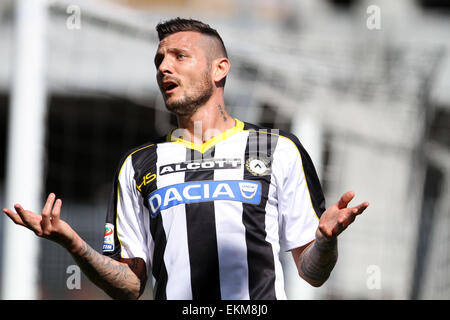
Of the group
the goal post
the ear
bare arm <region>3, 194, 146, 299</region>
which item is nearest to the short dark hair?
the ear

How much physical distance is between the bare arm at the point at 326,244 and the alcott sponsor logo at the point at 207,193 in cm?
31

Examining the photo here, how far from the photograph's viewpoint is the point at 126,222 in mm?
3029

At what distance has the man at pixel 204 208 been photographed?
2723mm

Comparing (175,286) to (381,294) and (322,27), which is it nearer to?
(381,294)

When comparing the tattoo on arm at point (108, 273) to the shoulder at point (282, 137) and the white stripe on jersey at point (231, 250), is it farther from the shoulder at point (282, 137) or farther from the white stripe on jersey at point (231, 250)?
the shoulder at point (282, 137)

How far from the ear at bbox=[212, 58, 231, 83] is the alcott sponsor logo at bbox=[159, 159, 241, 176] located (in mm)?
367

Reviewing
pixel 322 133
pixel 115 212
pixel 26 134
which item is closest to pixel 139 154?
pixel 115 212

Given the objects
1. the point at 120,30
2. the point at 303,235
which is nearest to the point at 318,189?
the point at 303,235

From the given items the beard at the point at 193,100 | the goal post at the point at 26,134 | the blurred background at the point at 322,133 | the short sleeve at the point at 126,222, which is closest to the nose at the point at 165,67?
the beard at the point at 193,100

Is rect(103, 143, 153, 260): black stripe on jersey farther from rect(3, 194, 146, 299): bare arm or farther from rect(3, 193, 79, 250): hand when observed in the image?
rect(3, 193, 79, 250): hand
